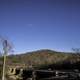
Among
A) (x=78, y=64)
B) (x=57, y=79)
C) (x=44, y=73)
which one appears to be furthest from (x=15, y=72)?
(x=57, y=79)

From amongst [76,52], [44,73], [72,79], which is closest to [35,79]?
[44,73]

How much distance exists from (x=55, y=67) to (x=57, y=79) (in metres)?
23.0

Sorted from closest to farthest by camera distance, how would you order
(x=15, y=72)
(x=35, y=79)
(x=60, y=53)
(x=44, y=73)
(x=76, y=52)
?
(x=35, y=79) → (x=44, y=73) → (x=15, y=72) → (x=76, y=52) → (x=60, y=53)

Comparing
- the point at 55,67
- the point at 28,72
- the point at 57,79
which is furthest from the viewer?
the point at 55,67

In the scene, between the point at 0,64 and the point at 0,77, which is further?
the point at 0,64

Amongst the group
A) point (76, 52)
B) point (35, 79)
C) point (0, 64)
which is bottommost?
point (35, 79)

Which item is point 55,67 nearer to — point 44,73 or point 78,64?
point 78,64

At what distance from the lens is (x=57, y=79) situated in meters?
16.4

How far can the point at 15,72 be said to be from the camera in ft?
140

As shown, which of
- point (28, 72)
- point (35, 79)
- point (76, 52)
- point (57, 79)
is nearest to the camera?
point (57, 79)

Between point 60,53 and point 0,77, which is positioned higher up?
point 60,53

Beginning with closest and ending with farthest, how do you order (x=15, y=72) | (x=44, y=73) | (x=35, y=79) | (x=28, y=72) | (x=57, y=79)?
(x=57, y=79), (x=35, y=79), (x=44, y=73), (x=28, y=72), (x=15, y=72)

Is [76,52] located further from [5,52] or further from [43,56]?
[43,56]

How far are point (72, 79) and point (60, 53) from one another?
200 ft
